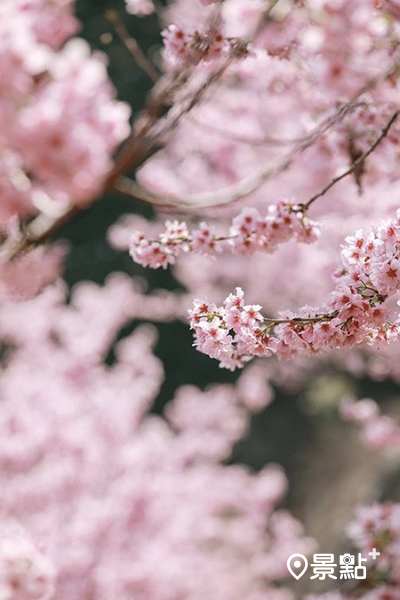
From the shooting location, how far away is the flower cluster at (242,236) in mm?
2662

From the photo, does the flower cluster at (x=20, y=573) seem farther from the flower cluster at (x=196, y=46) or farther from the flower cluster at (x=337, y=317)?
the flower cluster at (x=196, y=46)

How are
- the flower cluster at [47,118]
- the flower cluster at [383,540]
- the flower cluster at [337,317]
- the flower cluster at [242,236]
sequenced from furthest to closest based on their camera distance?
the flower cluster at [383,540] < the flower cluster at [47,118] < the flower cluster at [242,236] < the flower cluster at [337,317]

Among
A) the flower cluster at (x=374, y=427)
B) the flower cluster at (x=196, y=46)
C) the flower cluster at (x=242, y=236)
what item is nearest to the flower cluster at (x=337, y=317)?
the flower cluster at (x=242, y=236)

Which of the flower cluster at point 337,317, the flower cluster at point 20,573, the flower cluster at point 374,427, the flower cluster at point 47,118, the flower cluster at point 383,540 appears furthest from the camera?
the flower cluster at point 374,427

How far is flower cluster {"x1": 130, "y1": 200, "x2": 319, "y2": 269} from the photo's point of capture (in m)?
2.66

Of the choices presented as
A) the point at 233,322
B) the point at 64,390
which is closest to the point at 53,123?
the point at 233,322

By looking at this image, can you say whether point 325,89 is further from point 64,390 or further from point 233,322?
point 64,390

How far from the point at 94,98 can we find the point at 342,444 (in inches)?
407

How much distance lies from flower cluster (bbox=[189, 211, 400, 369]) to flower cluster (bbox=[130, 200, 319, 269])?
0.44m

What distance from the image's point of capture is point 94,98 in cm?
323

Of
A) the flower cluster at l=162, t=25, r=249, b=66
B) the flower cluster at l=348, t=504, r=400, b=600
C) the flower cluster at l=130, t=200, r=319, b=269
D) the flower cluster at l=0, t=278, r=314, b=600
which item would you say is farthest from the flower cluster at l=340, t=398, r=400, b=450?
the flower cluster at l=162, t=25, r=249, b=66

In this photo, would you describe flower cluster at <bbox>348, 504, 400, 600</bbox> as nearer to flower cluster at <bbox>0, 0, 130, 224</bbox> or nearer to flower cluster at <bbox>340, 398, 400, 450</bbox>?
flower cluster at <bbox>0, 0, 130, 224</bbox>

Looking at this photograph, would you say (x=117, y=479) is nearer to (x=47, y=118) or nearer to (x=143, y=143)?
(x=143, y=143)

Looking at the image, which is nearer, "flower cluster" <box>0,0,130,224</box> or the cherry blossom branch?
"flower cluster" <box>0,0,130,224</box>
